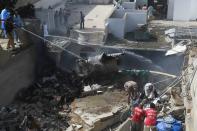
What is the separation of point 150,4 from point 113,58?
49.7ft

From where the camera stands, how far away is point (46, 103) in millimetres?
19234

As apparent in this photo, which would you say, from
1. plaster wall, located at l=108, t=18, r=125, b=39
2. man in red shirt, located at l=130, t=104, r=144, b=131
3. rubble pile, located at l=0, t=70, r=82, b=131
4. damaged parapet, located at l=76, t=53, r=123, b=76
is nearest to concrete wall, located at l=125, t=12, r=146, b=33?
plaster wall, located at l=108, t=18, r=125, b=39

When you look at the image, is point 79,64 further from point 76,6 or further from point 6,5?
point 76,6

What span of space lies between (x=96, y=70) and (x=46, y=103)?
3564 millimetres

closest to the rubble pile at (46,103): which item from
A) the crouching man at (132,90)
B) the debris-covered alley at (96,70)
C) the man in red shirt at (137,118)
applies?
the debris-covered alley at (96,70)

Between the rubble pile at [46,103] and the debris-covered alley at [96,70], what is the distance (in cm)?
4

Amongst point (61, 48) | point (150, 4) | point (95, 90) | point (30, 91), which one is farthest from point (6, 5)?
point (150, 4)

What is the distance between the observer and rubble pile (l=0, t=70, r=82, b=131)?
1731 centimetres

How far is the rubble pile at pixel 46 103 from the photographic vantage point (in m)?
17.3

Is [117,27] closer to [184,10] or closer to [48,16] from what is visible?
[48,16]

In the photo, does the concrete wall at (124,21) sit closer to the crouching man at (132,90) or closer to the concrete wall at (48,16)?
the concrete wall at (48,16)

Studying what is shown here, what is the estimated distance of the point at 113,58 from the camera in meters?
21.8

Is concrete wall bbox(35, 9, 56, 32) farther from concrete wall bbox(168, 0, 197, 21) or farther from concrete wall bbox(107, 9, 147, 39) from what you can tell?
concrete wall bbox(168, 0, 197, 21)

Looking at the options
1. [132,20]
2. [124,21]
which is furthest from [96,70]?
[132,20]
